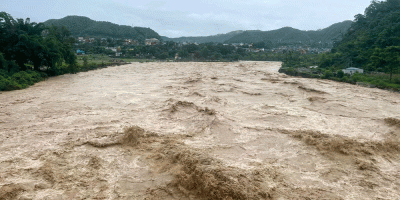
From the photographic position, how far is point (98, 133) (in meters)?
5.69

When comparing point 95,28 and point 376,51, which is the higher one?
point 95,28

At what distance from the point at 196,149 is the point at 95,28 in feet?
321

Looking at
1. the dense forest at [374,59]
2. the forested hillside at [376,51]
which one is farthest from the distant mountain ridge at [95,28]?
the forested hillside at [376,51]

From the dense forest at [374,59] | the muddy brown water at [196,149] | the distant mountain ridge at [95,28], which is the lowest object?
the muddy brown water at [196,149]

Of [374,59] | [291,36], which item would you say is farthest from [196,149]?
[291,36]

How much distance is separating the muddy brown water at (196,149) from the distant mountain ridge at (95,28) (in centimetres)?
8923

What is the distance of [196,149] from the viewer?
4746 mm

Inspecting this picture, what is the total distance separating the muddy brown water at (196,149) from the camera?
348 centimetres

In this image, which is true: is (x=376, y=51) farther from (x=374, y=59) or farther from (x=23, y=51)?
(x=23, y=51)

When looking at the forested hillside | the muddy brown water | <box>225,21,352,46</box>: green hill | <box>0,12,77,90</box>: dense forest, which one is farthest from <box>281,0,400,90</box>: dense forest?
<box>225,21,352,46</box>: green hill

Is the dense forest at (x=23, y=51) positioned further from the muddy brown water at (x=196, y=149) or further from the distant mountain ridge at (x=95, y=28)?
the distant mountain ridge at (x=95, y=28)

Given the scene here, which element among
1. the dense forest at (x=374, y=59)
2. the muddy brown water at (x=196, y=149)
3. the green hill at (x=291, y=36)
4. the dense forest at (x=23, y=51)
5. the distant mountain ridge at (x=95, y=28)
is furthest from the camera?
the green hill at (x=291, y=36)

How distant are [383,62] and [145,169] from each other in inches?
759

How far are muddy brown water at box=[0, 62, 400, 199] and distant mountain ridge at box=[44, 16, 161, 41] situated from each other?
293 feet
